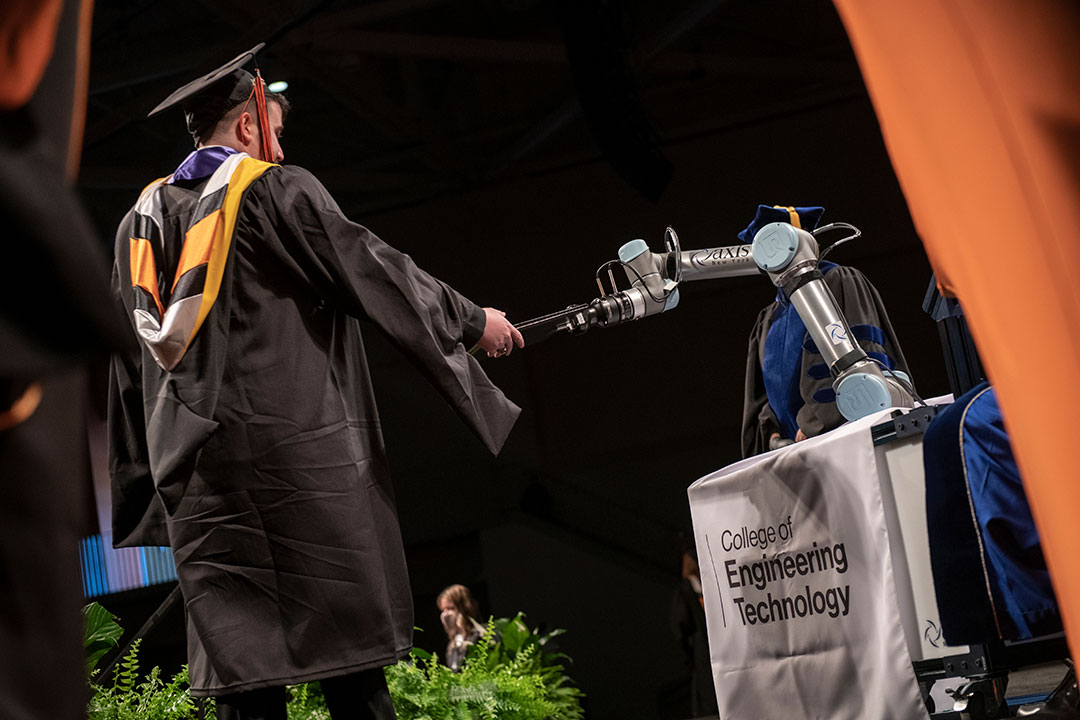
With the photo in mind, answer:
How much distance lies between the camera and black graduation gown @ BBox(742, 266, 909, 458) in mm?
2867

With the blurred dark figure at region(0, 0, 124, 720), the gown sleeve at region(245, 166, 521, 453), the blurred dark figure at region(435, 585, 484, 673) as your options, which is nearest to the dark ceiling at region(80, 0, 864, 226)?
the blurred dark figure at region(435, 585, 484, 673)

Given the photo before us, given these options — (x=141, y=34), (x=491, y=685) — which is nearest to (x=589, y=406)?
(x=141, y=34)

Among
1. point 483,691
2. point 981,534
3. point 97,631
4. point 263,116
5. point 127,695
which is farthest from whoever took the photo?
point 483,691

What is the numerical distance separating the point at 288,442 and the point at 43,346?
1359mm

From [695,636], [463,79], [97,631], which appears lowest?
[695,636]

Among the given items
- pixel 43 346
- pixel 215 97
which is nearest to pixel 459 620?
pixel 215 97

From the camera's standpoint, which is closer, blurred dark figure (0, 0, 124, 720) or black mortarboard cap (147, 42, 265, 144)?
blurred dark figure (0, 0, 124, 720)

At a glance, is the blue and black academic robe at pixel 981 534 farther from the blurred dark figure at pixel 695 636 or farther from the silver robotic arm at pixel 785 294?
the blurred dark figure at pixel 695 636

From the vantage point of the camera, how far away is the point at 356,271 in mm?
2068

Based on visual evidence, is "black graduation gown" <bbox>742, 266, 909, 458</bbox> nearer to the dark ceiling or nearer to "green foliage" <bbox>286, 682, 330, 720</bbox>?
"green foliage" <bbox>286, 682, 330, 720</bbox>

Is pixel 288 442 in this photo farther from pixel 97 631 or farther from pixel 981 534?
pixel 97 631

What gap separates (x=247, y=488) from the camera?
199 cm

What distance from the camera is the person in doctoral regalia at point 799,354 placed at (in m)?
2.88

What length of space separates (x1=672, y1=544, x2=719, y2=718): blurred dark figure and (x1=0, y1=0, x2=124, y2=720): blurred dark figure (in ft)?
23.0
